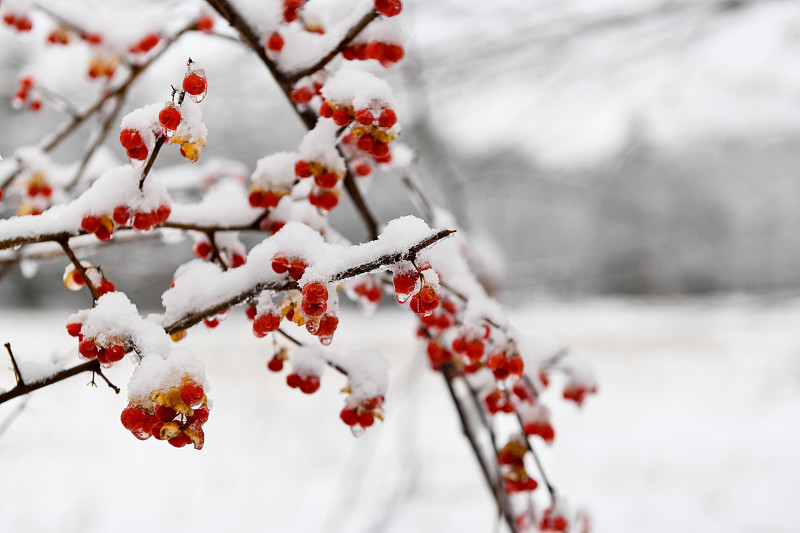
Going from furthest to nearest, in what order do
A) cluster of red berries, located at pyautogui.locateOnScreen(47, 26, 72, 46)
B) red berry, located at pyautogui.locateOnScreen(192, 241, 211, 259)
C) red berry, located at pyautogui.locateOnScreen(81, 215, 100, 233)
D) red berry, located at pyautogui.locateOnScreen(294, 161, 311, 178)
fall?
cluster of red berries, located at pyautogui.locateOnScreen(47, 26, 72, 46) → red berry, located at pyautogui.locateOnScreen(192, 241, 211, 259) → red berry, located at pyautogui.locateOnScreen(294, 161, 311, 178) → red berry, located at pyautogui.locateOnScreen(81, 215, 100, 233)

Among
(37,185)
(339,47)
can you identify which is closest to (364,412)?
(339,47)

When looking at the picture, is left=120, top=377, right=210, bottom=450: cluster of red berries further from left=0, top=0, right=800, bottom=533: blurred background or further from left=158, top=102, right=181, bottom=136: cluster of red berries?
left=0, top=0, right=800, bottom=533: blurred background

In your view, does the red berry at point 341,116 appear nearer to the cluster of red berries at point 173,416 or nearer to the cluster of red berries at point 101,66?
the cluster of red berries at point 173,416

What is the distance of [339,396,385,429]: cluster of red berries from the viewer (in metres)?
0.73

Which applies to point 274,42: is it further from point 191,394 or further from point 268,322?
point 191,394

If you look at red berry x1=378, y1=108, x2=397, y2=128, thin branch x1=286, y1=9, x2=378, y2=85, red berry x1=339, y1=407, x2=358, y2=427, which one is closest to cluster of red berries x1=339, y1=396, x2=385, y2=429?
red berry x1=339, y1=407, x2=358, y2=427

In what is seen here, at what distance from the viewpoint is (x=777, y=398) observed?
608cm

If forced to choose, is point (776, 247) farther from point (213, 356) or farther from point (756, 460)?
point (213, 356)

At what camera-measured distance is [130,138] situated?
1.91 feet

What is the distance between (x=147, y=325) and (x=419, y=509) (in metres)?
4.05

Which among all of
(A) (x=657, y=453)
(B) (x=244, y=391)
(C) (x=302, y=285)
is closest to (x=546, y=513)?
(C) (x=302, y=285)

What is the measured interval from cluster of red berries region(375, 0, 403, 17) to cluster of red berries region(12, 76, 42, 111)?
105 cm

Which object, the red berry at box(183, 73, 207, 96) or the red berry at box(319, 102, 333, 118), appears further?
the red berry at box(319, 102, 333, 118)

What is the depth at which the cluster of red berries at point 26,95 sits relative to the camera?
132 centimetres
